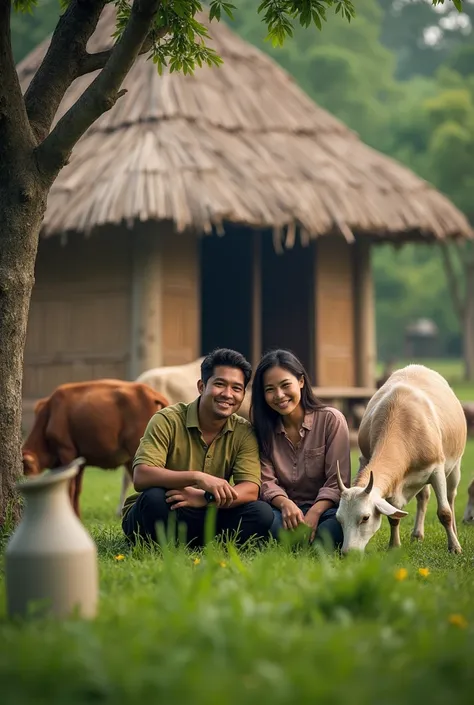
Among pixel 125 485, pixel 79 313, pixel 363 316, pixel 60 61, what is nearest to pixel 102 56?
pixel 60 61

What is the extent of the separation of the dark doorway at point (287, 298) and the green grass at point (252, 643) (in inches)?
491

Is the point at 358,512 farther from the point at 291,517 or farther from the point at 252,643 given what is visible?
the point at 252,643

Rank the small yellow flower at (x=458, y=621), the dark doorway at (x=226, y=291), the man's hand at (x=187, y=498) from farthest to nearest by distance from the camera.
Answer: the dark doorway at (x=226, y=291)
the man's hand at (x=187, y=498)
the small yellow flower at (x=458, y=621)

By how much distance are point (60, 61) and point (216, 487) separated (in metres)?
2.81

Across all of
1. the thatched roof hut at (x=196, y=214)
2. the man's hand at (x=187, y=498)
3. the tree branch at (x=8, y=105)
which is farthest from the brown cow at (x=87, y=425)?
the thatched roof hut at (x=196, y=214)

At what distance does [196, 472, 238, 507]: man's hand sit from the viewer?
588 cm

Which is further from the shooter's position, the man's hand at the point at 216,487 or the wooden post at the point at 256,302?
the wooden post at the point at 256,302

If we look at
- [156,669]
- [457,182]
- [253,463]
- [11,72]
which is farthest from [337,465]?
[457,182]

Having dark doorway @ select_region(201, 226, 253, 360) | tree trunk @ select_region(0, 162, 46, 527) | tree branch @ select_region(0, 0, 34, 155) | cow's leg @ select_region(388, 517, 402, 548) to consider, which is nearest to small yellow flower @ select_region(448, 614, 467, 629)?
cow's leg @ select_region(388, 517, 402, 548)

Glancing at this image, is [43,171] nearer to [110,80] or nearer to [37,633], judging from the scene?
[110,80]

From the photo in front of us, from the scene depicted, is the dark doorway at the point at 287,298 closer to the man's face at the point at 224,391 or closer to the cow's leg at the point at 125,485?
the cow's leg at the point at 125,485

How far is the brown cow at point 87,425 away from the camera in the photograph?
27.2ft

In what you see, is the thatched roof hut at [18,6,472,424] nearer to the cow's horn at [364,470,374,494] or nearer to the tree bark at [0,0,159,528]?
the tree bark at [0,0,159,528]

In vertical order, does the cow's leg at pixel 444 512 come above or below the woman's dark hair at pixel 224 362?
below
